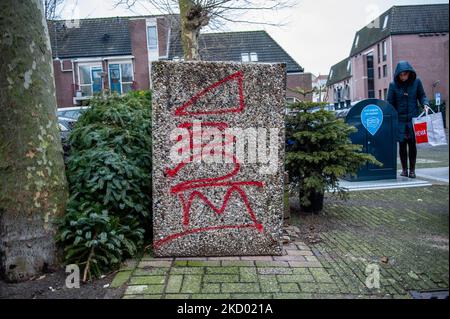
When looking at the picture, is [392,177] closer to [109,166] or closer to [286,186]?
[286,186]

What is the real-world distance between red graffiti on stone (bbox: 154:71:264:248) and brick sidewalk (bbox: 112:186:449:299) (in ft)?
0.88

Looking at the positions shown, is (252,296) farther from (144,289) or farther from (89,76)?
(89,76)

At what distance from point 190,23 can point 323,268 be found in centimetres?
752

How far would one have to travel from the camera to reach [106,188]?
10.4 feet

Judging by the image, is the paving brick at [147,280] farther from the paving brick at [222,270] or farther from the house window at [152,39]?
the house window at [152,39]

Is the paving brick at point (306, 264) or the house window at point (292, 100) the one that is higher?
the house window at point (292, 100)

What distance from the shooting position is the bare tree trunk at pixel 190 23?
29.0ft

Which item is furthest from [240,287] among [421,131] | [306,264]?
[421,131]

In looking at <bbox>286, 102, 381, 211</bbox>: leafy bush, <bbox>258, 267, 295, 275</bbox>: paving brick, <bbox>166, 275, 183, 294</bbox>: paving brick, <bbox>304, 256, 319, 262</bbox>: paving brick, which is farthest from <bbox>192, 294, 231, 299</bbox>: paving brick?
<bbox>286, 102, 381, 211</bbox>: leafy bush

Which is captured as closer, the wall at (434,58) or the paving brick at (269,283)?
the wall at (434,58)

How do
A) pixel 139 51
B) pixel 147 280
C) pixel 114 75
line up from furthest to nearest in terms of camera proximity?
pixel 114 75
pixel 139 51
pixel 147 280

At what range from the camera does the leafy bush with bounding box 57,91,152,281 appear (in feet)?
9.47

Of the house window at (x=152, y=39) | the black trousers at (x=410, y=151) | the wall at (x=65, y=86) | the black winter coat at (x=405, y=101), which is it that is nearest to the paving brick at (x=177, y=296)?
the black winter coat at (x=405, y=101)

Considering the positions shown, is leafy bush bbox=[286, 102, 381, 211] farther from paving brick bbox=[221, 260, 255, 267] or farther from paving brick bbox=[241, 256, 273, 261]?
paving brick bbox=[221, 260, 255, 267]
